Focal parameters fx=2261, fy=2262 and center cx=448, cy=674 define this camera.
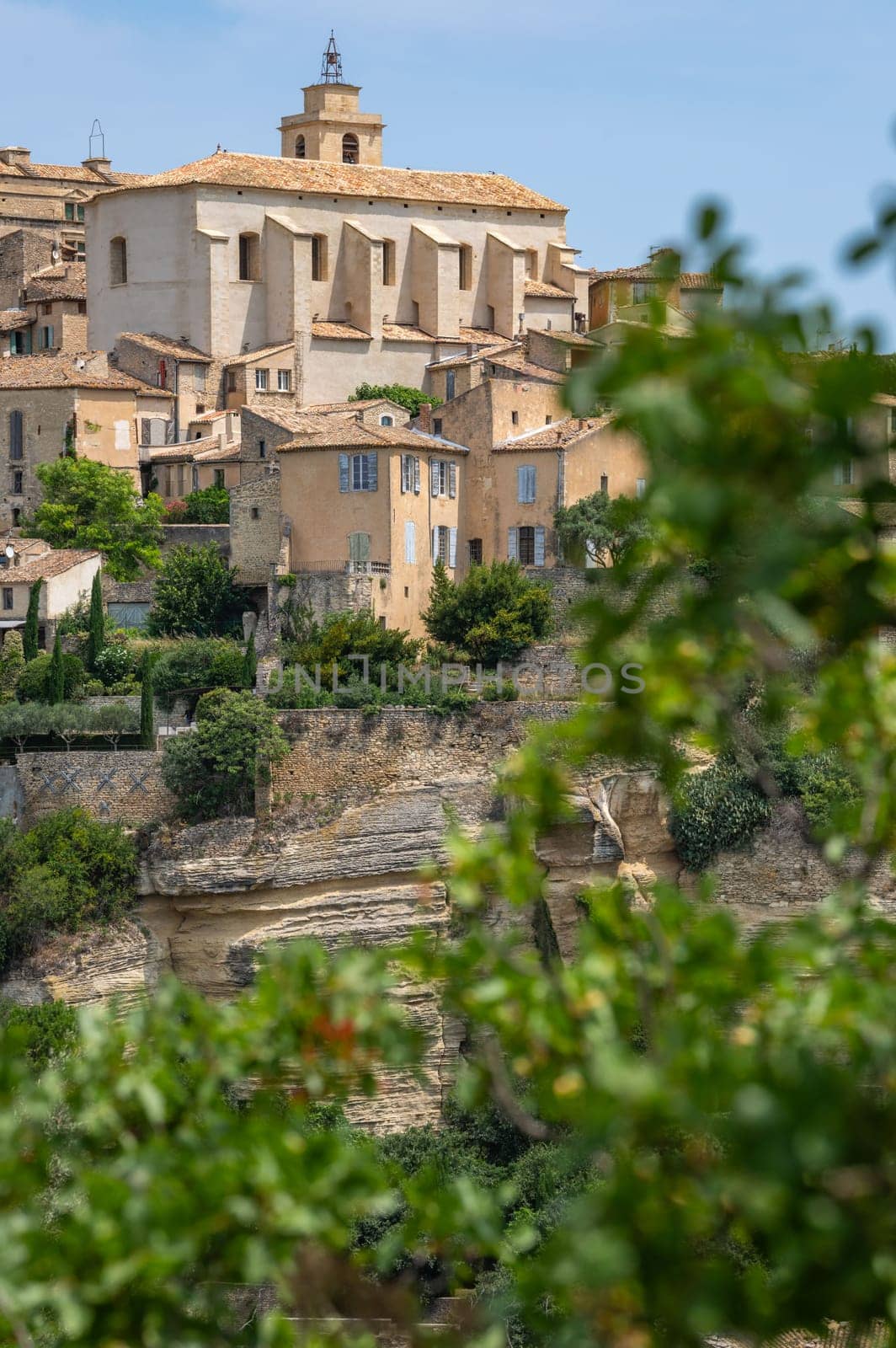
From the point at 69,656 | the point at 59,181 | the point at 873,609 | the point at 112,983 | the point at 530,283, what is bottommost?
the point at 112,983

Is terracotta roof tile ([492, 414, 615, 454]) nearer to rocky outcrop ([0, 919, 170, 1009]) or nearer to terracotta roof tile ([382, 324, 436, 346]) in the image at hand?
rocky outcrop ([0, 919, 170, 1009])

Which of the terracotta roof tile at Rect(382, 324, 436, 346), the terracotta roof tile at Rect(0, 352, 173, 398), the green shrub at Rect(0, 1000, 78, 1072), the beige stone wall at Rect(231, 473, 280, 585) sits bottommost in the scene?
the green shrub at Rect(0, 1000, 78, 1072)

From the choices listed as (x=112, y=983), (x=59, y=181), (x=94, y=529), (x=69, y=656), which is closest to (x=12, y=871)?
(x=112, y=983)

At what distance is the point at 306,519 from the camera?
4266cm

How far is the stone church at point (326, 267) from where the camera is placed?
58812 mm

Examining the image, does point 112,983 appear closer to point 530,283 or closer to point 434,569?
point 434,569

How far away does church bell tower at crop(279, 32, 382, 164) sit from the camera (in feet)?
233

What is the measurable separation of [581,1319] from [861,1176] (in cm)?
80

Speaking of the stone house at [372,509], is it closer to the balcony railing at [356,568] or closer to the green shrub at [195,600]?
the balcony railing at [356,568]

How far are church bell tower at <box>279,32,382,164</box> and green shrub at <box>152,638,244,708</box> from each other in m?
34.3

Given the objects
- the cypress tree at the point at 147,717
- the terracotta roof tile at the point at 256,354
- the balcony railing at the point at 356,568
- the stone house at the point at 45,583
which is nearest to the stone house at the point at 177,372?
the terracotta roof tile at the point at 256,354

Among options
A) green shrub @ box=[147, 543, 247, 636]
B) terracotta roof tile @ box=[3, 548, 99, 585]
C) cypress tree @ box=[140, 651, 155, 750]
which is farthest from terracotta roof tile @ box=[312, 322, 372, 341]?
cypress tree @ box=[140, 651, 155, 750]

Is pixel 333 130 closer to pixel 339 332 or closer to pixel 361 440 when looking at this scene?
pixel 339 332

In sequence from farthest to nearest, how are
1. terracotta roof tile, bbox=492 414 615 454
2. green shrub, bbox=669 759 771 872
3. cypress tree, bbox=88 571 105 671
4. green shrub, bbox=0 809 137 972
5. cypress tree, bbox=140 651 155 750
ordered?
terracotta roof tile, bbox=492 414 615 454, cypress tree, bbox=88 571 105 671, cypress tree, bbox=140 651 155 750, green shrub, bbox=669 759 771 872, green shrub, bbox=0 809 137 972
